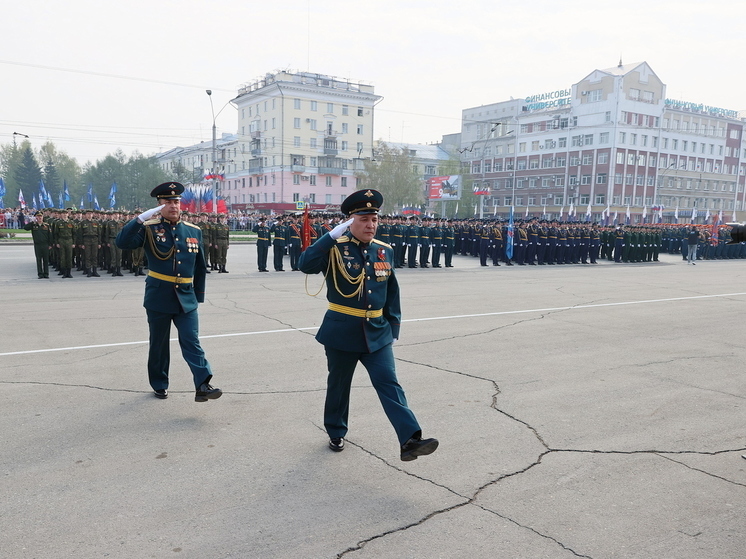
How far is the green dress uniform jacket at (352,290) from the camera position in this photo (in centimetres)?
443

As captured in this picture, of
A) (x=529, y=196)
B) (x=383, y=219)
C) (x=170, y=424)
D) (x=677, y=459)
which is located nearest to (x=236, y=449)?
(x=170, y=424)

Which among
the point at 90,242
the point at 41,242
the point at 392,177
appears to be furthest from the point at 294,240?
the point at 392,177

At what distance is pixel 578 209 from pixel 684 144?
1937cm

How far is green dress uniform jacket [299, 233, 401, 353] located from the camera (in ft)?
14.5

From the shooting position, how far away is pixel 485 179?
97000 mm

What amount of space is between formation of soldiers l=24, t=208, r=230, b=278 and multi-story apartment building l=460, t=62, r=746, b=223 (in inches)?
2381

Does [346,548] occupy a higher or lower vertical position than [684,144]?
lower

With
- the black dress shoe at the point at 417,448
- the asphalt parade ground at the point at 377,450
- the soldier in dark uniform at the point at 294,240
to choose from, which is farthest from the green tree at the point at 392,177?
the black dress shoe at the point at 417,448

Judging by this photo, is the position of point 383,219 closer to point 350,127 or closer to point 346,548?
point 346,548

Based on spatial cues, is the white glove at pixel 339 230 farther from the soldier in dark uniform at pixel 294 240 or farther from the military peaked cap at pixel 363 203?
the soldier in dark uniform at pixel 294 240

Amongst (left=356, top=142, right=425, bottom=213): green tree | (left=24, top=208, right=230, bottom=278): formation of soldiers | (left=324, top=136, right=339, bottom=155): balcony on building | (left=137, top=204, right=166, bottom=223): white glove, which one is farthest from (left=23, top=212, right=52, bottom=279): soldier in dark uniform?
(left=324, top=136, right=339, bottom=155): balcony on building

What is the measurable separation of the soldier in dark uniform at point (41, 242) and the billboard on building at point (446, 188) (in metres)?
58.2

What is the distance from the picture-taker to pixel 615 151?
259 ft

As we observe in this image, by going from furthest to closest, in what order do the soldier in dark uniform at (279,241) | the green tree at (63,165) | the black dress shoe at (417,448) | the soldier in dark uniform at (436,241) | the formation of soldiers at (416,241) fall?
the green tree at (63,165) < the soldier in dark uniform at (436,241) < the soldier in dark uniform at (279,241) < the formation of soldiers at (416,241) < the black dress shoe at (417,448)
